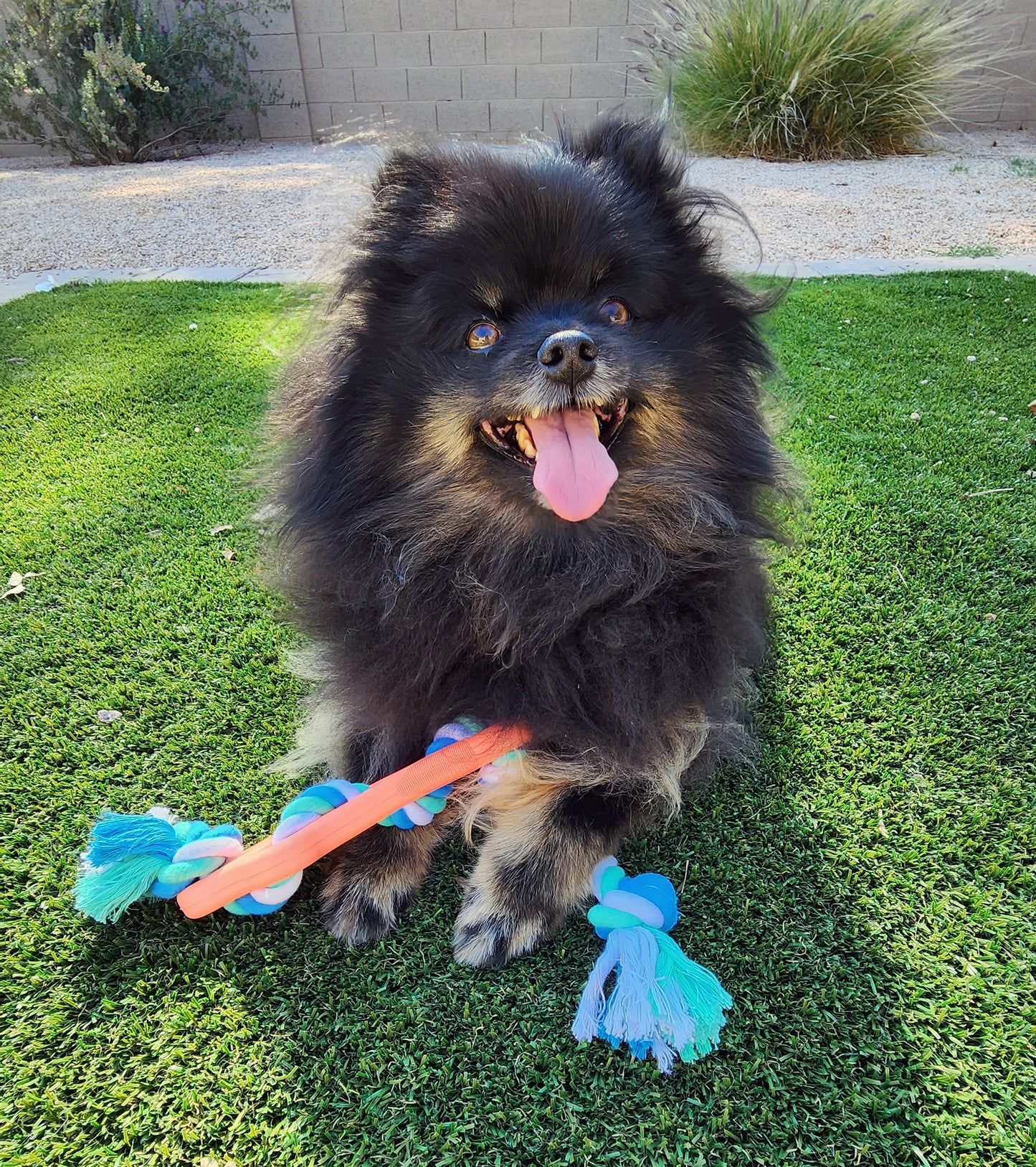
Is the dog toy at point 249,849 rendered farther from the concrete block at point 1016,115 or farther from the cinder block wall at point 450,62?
the concrete block at point 1016,115

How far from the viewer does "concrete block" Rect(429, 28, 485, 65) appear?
1090 cm

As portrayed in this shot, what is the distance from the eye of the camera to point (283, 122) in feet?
37.7

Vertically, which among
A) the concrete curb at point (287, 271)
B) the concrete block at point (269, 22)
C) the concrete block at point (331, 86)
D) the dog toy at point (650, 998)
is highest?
the concrete block at point (269, 22)

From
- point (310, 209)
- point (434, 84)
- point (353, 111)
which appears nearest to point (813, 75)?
point (434, 84)

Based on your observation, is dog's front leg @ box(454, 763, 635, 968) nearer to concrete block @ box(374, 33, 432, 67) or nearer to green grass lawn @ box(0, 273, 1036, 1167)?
green grass lawn @ box(0, 273, 1036, 1167)

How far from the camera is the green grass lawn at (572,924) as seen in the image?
131 cm

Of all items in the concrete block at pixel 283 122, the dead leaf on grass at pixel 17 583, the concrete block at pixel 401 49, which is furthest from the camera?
the concrete block at pixel 283 122

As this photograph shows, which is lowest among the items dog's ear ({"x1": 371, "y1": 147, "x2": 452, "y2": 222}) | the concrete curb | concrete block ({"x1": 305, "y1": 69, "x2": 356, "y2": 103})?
the concrete curb

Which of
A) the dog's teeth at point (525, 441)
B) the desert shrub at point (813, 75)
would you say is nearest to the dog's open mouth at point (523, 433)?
the dog's teeth at point (525, 441)

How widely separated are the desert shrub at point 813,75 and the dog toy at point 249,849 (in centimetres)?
901

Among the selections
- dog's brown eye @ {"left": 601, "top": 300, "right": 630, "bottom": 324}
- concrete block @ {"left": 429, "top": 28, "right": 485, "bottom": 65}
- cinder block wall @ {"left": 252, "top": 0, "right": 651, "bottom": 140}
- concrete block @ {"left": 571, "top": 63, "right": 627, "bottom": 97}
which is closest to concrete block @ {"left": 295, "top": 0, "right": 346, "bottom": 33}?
cinder block wall @ {"left": 252, "top": 0, "right": 651, "bottom": 140}

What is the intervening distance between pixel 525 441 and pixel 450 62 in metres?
11.7

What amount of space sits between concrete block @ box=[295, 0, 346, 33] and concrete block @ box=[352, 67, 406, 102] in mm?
575

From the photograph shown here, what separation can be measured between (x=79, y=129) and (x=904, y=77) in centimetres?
993
